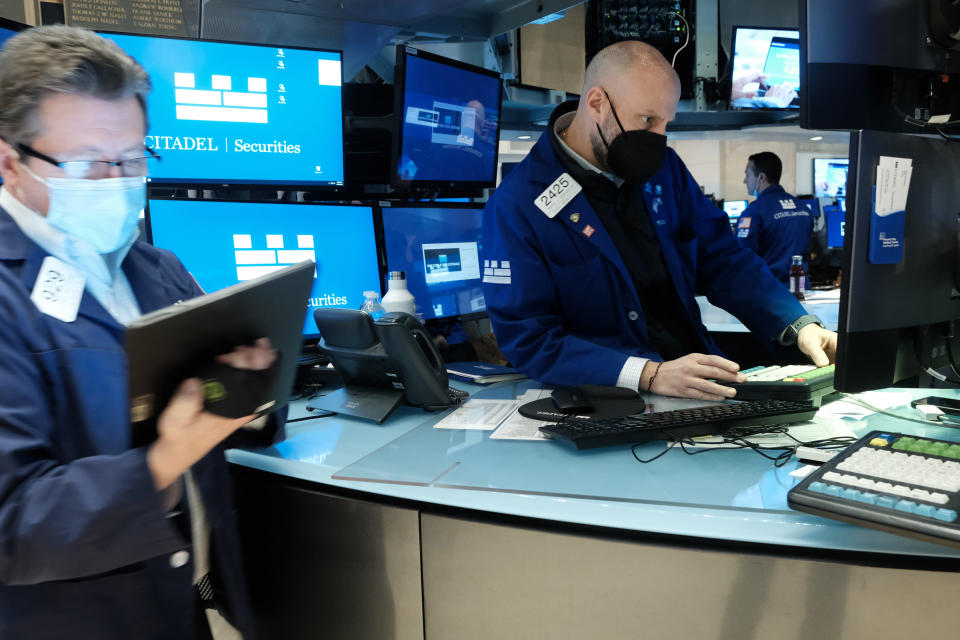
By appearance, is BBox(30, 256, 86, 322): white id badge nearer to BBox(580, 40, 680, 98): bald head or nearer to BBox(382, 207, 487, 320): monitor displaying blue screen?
Answer: BBox(382, 207, 487, 320): monitor displaying blue screen

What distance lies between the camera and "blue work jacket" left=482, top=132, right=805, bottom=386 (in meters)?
1.73

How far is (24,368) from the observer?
0.83 m

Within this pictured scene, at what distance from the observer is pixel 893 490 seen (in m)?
0.86

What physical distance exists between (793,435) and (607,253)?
0.71 metres

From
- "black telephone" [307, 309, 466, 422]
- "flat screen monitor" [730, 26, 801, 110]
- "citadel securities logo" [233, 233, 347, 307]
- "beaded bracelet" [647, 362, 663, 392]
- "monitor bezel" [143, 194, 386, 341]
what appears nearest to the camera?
"black telephone" [307, 309, 466, 422]

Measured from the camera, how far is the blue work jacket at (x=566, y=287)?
1729 mm

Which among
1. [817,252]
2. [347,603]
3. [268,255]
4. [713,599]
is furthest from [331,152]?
[817,252]

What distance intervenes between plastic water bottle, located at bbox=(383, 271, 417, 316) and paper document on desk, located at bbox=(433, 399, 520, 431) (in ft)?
1.19

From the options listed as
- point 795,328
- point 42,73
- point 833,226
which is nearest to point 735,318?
point 795,328

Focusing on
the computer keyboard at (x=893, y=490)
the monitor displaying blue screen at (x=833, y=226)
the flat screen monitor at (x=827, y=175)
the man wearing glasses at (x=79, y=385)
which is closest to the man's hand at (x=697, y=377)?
the computer keyboard at (x=893, y=490)

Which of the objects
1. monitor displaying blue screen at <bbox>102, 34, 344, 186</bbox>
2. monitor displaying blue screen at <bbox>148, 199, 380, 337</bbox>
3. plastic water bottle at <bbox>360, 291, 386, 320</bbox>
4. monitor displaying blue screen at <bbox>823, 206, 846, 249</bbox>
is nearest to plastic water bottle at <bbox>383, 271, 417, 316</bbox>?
plastic water bottle at <bbox>360, 291, 386, 320</bbox>

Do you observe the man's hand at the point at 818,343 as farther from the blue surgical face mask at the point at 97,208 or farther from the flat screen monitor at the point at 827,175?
the flat screen monitor at the point at 827,175

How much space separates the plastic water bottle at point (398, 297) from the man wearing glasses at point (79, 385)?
0.83 m

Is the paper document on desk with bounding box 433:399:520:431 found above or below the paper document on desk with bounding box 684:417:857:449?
below
